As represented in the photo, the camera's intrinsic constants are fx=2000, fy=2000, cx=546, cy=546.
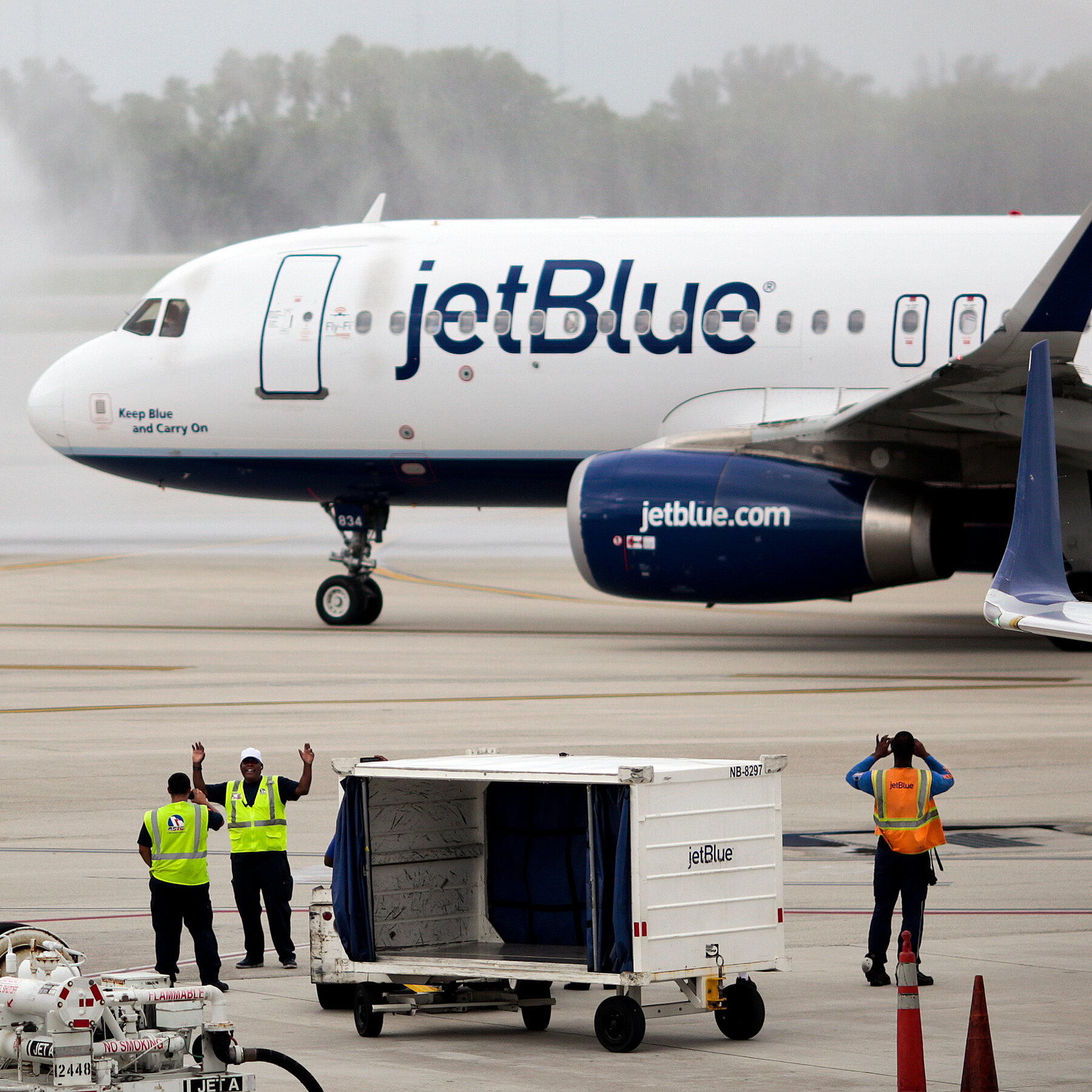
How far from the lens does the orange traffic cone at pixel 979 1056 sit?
8195mm

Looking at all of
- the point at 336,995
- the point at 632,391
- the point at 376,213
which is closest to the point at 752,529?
the point at 632,391

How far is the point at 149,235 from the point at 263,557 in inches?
770

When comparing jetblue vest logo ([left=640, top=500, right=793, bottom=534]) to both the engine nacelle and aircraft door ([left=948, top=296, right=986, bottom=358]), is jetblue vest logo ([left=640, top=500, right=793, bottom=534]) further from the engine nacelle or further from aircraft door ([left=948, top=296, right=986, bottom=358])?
aircraft door ([left=948, top=296, right=986, bottom=358])

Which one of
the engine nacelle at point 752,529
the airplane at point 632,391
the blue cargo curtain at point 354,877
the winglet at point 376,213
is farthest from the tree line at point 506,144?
the blue cargo curtain at point 354,877

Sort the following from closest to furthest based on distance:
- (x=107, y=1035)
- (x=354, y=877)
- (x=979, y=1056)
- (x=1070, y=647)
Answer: (x=107, y=1035), (x=979, y=1056), (x=354, y=877), (x=1070, y=647)

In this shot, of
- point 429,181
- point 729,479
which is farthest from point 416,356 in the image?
point 429,181

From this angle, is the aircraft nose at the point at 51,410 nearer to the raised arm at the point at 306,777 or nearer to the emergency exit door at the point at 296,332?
the emergency exit door at the point at 296,332

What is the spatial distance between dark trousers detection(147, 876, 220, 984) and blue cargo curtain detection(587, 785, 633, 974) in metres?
2.30

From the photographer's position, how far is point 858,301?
2667 cm

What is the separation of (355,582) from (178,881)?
18.4m

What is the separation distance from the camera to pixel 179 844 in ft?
37.2

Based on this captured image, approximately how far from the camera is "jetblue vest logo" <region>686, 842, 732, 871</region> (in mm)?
10430

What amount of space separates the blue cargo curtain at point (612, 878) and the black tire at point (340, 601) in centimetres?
1937

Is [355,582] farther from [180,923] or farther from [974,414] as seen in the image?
[180,923]
